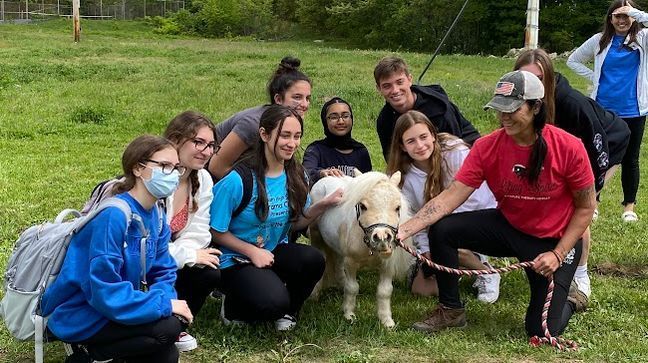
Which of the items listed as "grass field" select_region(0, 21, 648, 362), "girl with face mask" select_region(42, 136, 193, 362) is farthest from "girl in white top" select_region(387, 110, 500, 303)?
"girl with face mask" select_region(42, 136, 193, 362)

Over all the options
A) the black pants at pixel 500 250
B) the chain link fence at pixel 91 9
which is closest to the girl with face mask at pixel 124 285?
the black pants at pixel 500 250

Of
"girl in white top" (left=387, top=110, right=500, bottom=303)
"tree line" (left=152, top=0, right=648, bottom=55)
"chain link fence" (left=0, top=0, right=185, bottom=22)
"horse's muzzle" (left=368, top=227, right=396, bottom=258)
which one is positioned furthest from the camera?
"chain link fence" (left=0, top=0, right=185, bottom=22)

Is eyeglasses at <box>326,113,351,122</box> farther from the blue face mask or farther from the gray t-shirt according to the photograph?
the blue face mask

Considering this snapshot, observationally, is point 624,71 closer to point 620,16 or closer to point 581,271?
point 620,16

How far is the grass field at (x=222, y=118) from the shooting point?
408cm

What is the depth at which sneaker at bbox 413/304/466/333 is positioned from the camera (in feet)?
14.4

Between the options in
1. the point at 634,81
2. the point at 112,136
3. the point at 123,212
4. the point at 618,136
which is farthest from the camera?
the point at 112,136

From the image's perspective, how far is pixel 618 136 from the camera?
5.20 m

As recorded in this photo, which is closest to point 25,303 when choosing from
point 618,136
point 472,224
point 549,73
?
point 472,224

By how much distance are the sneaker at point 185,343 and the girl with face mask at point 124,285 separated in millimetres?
500

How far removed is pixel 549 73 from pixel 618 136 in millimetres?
1089

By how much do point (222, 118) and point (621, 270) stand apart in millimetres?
8603

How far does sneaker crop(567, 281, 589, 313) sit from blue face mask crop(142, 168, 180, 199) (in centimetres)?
284

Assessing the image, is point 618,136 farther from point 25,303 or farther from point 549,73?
point 25,303
